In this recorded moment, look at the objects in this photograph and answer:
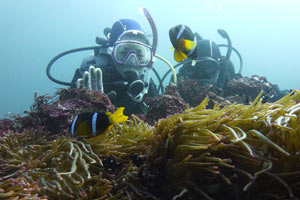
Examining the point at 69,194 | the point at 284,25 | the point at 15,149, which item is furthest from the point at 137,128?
the point at 284,25

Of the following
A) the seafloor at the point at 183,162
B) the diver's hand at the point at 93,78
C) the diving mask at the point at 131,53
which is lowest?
the seafloor at the point at 183,162

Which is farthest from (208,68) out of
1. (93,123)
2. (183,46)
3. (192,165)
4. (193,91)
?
(192,165)

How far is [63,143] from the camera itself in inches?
78.0

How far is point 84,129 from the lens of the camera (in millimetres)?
2059

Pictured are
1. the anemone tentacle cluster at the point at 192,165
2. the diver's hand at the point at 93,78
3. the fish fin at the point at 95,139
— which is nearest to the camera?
the anemone tentacle cluster at the point at 192,165

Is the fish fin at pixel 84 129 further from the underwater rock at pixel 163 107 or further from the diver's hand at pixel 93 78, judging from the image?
the diver's hand at pixel 93 78

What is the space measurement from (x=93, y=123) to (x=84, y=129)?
0.34 feet

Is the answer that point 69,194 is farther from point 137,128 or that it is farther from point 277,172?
point 277,172

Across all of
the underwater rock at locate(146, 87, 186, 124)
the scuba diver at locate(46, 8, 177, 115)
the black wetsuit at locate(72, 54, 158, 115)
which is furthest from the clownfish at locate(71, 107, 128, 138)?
the black wetsuit at locate(72, 54, 158, 115)

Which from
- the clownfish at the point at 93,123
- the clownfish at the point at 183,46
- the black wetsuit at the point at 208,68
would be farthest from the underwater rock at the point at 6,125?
the black wetsuit at the point at 208,68

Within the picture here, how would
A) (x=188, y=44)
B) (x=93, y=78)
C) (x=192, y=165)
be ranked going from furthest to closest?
(x=93, y=78) → (x=188, y=44) → (x=192, y=165)

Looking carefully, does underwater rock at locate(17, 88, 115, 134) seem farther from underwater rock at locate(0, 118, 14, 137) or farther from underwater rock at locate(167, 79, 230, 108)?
underwater rock at locate(167, 79, 230, 108)

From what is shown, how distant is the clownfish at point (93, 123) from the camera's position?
205cm

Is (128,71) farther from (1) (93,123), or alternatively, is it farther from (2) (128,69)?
(1) (93,123)
